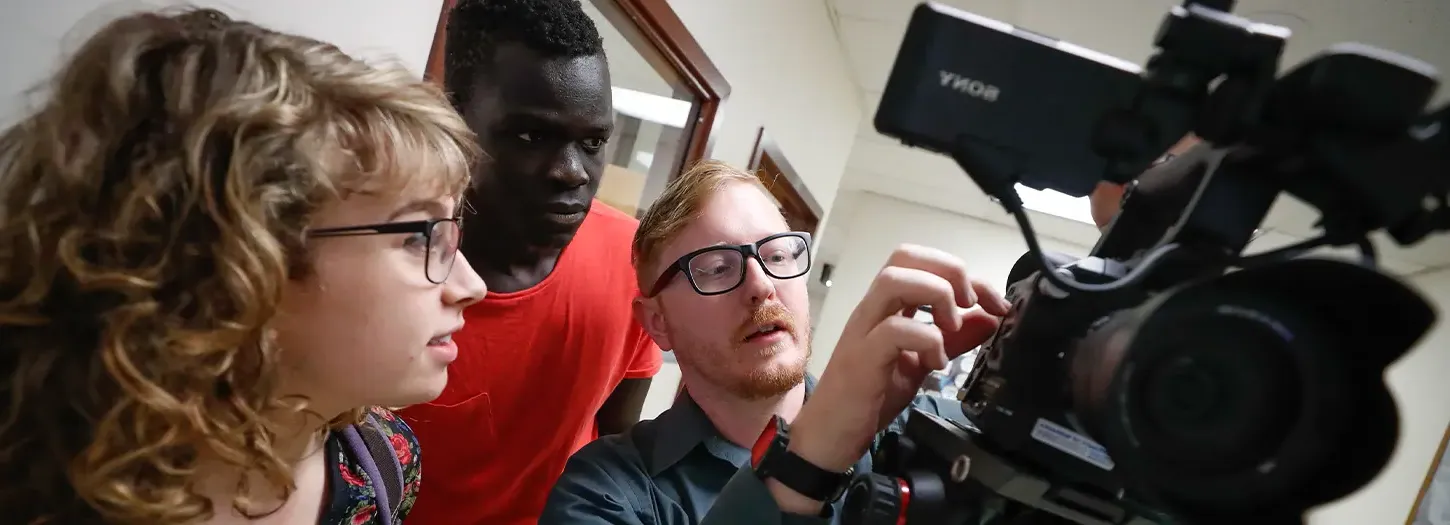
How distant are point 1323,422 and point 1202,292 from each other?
0.34ft

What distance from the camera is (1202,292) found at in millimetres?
391

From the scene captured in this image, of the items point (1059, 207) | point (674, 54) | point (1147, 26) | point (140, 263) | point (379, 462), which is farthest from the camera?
point (1059, 207)

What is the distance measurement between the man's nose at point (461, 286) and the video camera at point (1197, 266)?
17.3 inches

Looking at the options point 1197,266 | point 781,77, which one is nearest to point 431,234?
point 1197,266

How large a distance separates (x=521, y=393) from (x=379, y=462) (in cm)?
26

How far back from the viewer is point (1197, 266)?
42 centimetres

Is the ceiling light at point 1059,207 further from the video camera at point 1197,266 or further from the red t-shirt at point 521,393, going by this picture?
the video camera at point 1197,266

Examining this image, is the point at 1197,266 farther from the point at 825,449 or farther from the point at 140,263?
the point at 140,263

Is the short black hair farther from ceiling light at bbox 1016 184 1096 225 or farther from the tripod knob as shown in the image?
ceiling light at bbox 1016 184 1096 225

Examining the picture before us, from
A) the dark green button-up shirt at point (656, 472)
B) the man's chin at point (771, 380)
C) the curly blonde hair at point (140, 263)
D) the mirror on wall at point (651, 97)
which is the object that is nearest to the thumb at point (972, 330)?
the dark green button-up shirt at point (656, 472)

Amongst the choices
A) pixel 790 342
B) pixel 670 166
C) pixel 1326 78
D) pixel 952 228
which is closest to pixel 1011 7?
pixel 670 166

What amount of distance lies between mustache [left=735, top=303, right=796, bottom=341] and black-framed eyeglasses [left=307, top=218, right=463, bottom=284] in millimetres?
360

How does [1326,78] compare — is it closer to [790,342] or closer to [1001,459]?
[1001,459]

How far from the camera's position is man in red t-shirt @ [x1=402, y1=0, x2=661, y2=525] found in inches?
36.3
